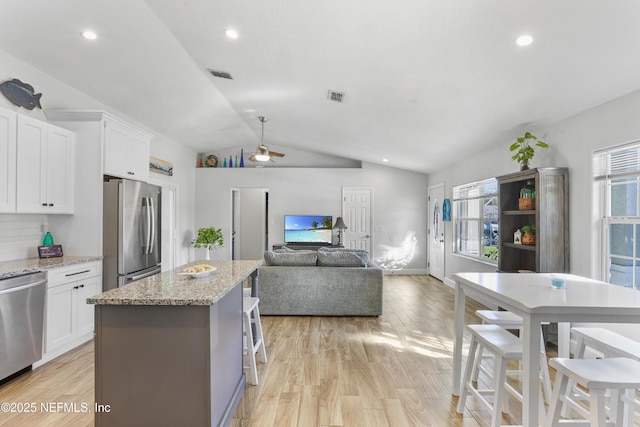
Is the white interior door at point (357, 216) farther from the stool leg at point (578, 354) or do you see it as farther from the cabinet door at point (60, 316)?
the stool leg at point (578, 354)

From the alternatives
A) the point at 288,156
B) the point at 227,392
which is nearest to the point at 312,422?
the point at 227,392

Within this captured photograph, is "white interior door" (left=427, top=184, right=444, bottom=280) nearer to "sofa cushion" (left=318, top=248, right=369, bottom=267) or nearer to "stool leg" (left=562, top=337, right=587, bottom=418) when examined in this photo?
"sofa cushion" (left=318, top=248, right=369, bottom=267)

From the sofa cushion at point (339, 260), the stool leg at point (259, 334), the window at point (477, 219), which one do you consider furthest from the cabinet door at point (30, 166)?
the window at point (477, 219)

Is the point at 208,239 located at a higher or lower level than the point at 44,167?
lower

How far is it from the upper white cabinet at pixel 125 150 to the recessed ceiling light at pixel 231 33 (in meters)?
1.73

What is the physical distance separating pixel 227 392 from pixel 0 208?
251cm

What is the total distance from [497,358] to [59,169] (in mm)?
4160

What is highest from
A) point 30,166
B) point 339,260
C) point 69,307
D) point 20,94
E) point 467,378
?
point 20,94

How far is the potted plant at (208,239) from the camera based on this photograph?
280 inches

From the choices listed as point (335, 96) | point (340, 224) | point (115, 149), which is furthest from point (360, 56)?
point (340, 224)

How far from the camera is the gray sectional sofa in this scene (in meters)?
4.34

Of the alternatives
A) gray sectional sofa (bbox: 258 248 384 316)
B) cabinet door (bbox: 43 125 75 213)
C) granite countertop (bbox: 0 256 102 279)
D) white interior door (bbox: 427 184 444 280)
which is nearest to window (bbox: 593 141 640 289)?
gray sectional sofa (bbox: 258 248 384 316)

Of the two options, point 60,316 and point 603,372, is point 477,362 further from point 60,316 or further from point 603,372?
point 60,316

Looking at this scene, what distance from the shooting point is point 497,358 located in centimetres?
191
